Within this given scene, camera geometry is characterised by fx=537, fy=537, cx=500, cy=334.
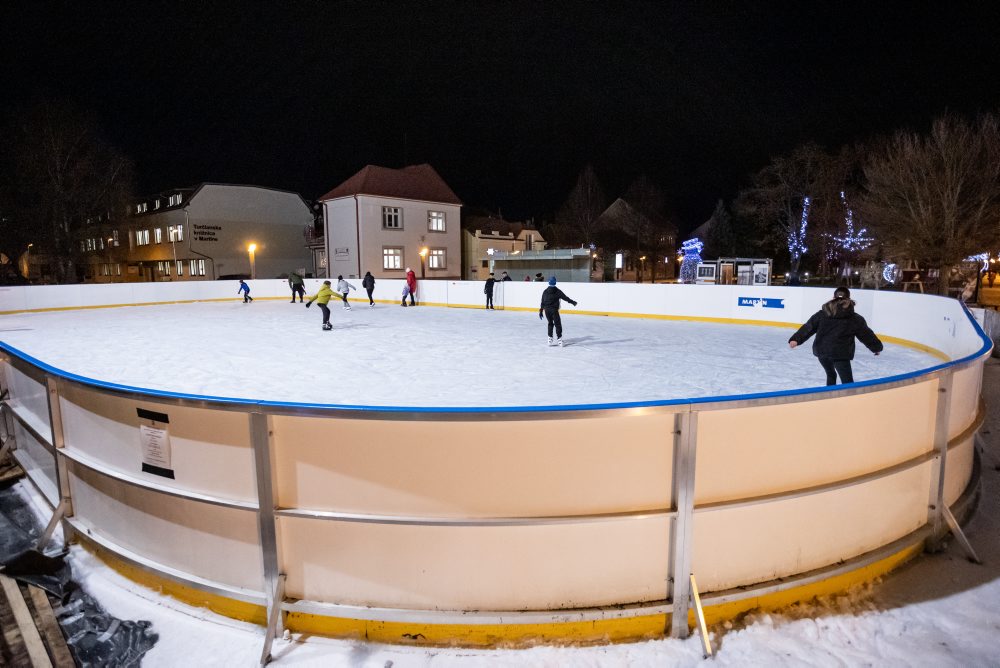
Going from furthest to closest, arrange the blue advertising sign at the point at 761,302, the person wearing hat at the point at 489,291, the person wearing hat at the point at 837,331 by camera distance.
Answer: the person wearing hat at the point at 489,291 < the blue advertising sign at the point at 761,302 < the person wearing hat at the point at 837,331

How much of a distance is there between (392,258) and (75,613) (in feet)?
108

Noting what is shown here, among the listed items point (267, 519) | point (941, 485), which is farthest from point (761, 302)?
point (267, 519)

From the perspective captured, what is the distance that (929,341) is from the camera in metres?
10.9

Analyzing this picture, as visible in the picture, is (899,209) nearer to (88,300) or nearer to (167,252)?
(88,300)

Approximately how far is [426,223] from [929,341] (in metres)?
30.6

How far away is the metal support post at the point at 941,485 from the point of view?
3.47 meters

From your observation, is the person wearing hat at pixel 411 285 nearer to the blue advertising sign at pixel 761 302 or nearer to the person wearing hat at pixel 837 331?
the blue advertising sign at pixel 761 302

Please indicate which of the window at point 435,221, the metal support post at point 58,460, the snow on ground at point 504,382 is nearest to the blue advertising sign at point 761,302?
the snow on ground at point 504,382

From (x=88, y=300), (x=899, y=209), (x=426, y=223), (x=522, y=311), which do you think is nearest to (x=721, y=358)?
(x=522, y=311)

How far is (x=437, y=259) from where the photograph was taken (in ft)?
122

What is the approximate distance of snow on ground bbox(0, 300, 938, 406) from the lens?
287 inches

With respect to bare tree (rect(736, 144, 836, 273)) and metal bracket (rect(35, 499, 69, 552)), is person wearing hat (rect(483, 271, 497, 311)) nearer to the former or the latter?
metal bracket (rect(35, 499, 69, 552))

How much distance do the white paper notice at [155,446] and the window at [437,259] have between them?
3417cm

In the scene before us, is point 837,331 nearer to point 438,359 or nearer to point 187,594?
point 438,359
